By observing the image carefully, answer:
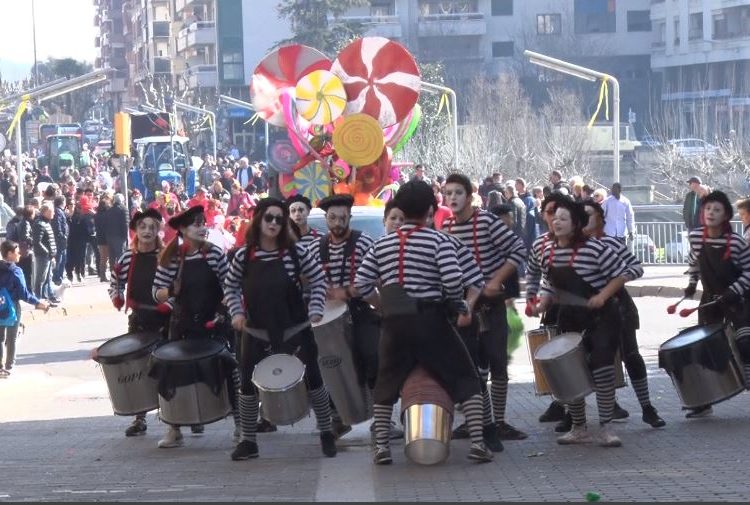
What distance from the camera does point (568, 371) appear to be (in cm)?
1043

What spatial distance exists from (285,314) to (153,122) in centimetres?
5799

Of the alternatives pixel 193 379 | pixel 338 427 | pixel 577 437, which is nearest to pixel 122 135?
pixel 338 427

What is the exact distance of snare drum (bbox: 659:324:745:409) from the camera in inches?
446

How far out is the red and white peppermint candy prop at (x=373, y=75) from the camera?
1792cm

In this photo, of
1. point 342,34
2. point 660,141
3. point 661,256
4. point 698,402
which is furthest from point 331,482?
point 342,34

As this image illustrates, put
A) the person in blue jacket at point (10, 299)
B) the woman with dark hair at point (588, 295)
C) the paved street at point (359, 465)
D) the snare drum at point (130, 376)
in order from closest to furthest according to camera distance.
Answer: the paved street at point (359, 465), the woman with dark hair at point (588, 295), the snare drum at point (130, 376), the person in blue jacket at point (10, 299)

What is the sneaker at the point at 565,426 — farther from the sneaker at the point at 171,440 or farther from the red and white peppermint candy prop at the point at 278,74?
the red and white peppermint candy prop at the point at 278,74

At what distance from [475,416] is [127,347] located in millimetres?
2922

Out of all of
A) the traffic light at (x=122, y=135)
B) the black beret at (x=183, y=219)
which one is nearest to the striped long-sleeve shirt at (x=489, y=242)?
the black beret at (x=183, y=219)

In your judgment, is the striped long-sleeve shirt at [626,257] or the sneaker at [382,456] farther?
the striped long-sleeve shirt at [626,257]

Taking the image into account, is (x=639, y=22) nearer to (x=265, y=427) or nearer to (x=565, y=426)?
(x=265, y=427)

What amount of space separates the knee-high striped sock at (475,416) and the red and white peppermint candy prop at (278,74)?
9039 millimetres

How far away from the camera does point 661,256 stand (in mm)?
30438

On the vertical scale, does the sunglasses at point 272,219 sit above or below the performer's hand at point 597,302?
above
